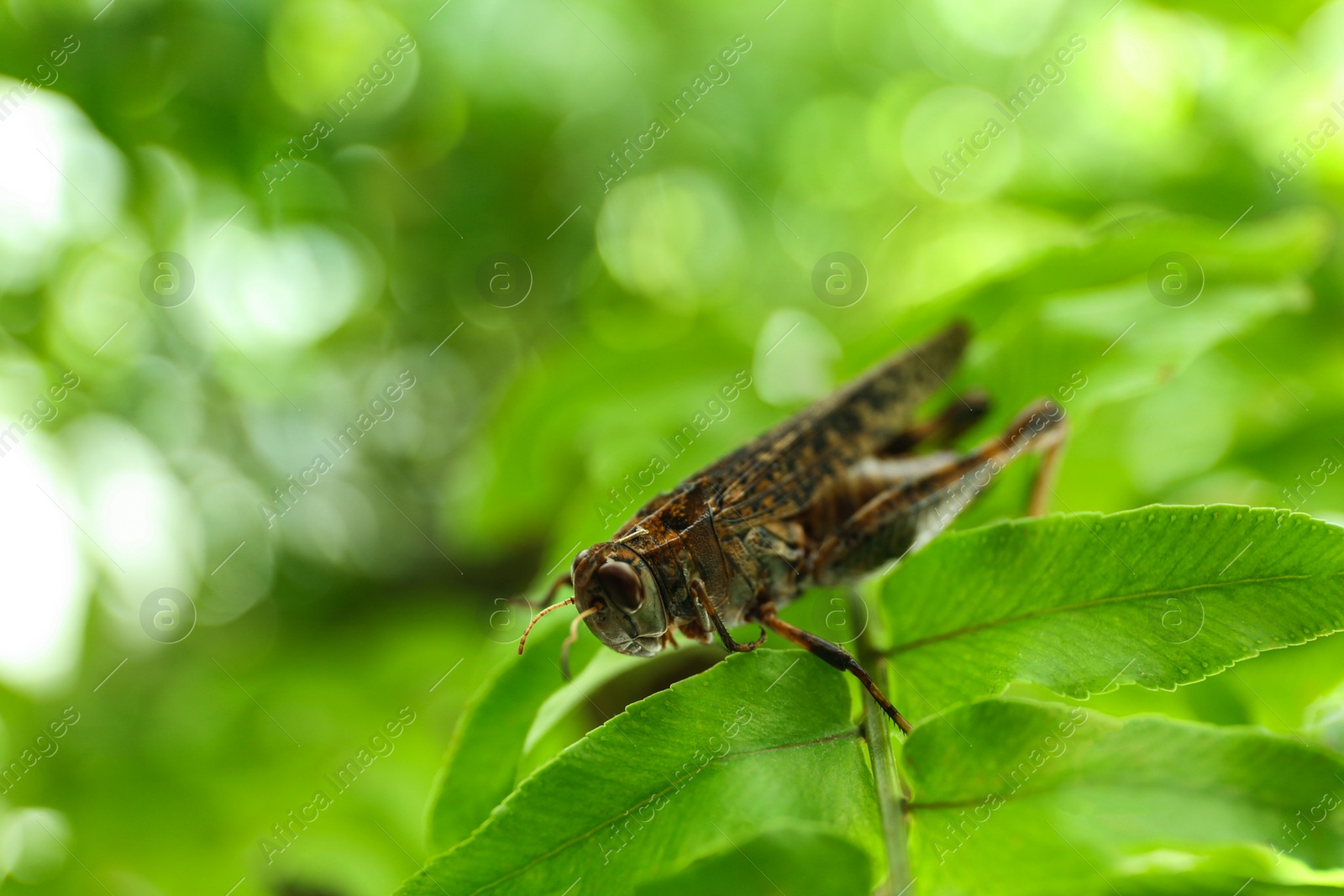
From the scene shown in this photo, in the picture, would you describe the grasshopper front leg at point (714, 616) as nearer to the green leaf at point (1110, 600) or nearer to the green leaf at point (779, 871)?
the green leaf at point (1110, 600)

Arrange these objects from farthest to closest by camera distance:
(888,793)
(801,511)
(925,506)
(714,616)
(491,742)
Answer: (801,511) → (925,506) → (714,616) → (491,742) → (888,793)

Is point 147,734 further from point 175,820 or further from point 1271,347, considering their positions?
point 1271,347

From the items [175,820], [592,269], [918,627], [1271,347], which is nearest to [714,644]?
[918,627]

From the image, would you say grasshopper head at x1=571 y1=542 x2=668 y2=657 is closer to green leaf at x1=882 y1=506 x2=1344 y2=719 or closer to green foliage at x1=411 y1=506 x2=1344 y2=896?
green foliage at x1=411 y1=506 x2=1344 y2=896

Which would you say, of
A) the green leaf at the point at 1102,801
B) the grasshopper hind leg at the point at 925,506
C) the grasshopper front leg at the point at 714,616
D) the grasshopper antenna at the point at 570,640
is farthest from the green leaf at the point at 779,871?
the grasshopper hind leg at the point at 925,506

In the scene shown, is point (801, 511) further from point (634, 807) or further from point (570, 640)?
point (634, 807)

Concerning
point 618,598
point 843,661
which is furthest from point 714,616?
point 843,661
